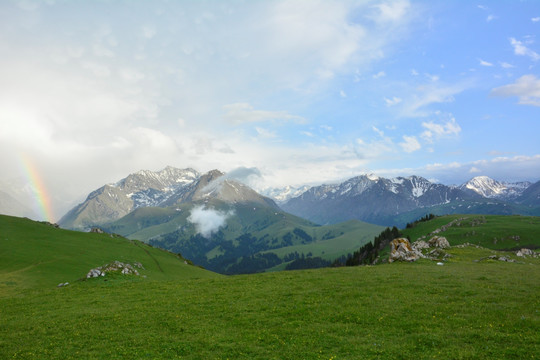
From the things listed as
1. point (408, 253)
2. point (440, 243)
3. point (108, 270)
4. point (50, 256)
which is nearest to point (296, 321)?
point (108, 270)

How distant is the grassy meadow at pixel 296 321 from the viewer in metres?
20.1

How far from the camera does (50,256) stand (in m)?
80.1

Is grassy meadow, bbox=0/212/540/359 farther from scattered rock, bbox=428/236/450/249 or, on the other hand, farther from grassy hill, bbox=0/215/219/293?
scattered rock, bbox=428/236/450/249

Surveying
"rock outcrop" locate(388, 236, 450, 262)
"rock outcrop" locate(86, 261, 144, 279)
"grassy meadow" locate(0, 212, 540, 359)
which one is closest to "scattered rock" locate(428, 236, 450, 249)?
"rock outcrop" locate(388, 236, 450, 262)

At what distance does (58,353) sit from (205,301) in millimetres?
14562

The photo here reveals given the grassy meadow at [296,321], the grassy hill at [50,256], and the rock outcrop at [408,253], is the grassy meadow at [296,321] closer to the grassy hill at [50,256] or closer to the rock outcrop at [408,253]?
the rock outcrop at [408,253]

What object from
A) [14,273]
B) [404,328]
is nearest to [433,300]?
[404,328]

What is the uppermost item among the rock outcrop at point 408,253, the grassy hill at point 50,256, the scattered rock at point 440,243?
the grassy hill at point 50,256

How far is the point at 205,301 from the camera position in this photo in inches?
1341

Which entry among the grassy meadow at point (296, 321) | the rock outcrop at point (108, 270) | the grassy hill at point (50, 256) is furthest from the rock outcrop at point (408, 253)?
the rock outcrop at point (108, 270)

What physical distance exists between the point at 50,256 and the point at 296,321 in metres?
83.2

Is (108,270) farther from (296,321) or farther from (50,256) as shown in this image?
(296,321)

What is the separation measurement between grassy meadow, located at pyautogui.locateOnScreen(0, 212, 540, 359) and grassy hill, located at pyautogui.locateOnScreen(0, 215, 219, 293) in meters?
25.5

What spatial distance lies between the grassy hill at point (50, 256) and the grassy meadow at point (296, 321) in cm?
2552
